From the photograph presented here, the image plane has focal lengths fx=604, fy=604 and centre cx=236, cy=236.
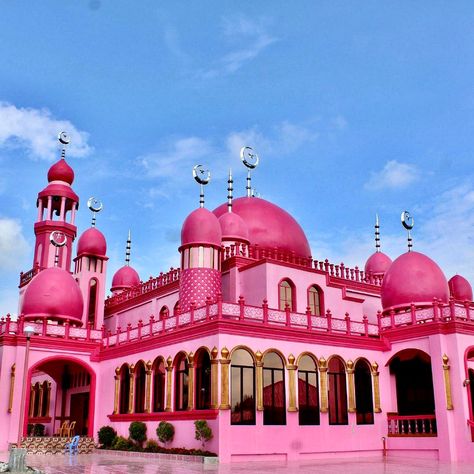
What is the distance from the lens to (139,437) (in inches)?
886

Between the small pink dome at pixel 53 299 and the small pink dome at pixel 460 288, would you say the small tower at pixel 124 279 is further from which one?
the small pink dome at pixel 460 288

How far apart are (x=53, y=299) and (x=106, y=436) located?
709cm

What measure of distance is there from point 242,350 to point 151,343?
198 inches

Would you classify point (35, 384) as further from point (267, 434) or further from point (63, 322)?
point (267, 434)

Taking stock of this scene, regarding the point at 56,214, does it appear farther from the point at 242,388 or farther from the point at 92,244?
the point at 242,388

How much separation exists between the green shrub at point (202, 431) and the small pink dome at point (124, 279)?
21667mm

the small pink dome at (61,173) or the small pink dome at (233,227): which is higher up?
the small pink dome at (61,173)

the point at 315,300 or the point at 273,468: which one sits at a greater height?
the point at 315,300

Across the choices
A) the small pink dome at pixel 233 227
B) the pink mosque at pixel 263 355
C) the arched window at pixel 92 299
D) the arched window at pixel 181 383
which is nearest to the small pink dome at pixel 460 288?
the pink mosque at pixel 263 355

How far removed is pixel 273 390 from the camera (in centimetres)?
2036

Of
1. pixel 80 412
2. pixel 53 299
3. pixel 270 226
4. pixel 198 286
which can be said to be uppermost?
pixel 270 226

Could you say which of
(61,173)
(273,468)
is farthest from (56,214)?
(273,468)

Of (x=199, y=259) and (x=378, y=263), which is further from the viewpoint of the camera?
(x=378, y=263)

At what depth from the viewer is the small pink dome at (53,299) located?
27922 millimetres
